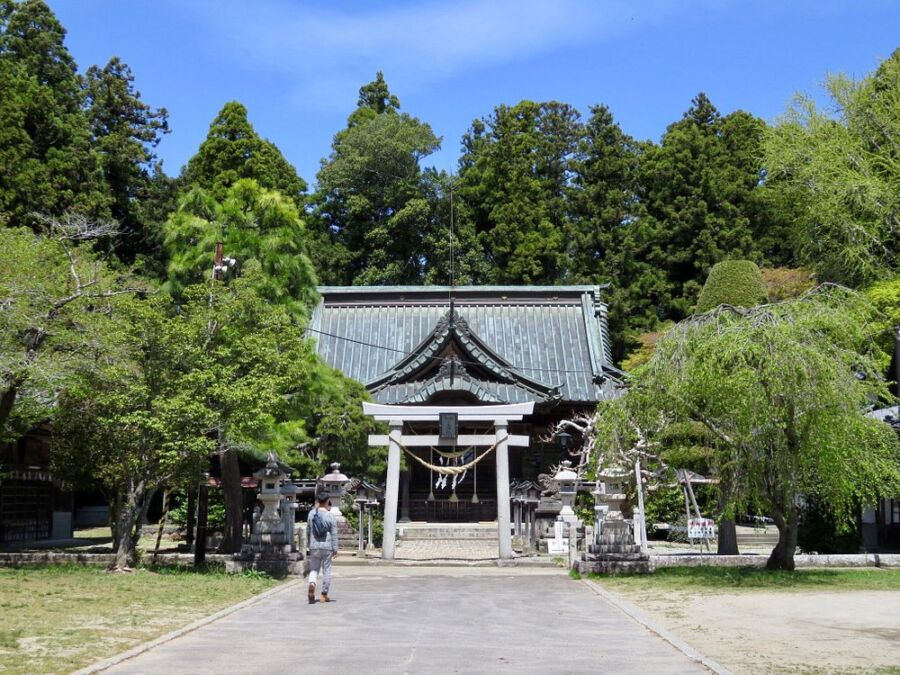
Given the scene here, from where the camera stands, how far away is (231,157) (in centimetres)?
4597

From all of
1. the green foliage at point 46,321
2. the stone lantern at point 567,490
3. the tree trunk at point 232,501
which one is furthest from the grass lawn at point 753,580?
the green foliage at point 46,321

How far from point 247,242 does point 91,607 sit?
518 inches

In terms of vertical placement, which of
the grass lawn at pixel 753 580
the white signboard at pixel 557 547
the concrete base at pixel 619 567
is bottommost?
the grass lawn at pixel 753 580

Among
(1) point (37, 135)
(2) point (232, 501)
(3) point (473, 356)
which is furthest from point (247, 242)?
(1) point (37, 135)

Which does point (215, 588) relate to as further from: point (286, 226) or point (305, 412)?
point (286, 226)

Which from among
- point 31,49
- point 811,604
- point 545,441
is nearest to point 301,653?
point 811,604

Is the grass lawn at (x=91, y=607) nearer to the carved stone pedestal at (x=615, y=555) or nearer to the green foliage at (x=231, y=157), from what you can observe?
the carved stone pedestal at (x=615, y=555)

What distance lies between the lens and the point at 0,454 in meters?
26.9

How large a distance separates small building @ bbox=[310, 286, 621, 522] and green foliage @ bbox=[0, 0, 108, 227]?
1070 centimetres

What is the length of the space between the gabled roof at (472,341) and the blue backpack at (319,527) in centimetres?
1769

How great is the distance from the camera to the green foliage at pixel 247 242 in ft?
77.8

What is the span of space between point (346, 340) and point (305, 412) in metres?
14.2

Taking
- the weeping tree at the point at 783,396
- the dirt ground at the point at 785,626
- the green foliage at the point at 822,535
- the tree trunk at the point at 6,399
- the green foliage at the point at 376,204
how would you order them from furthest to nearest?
1. the green foliage at the point at 376,204
2. the green foliage at the point at 822,535
3. the tree trunk at the point at 6,399
4. the weeping tree at the point at 783,396
5. the dirt ground at the point at 785,626

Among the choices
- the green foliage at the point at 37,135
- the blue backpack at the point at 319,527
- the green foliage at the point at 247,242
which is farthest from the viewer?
the green foliage at the point at 37,135
